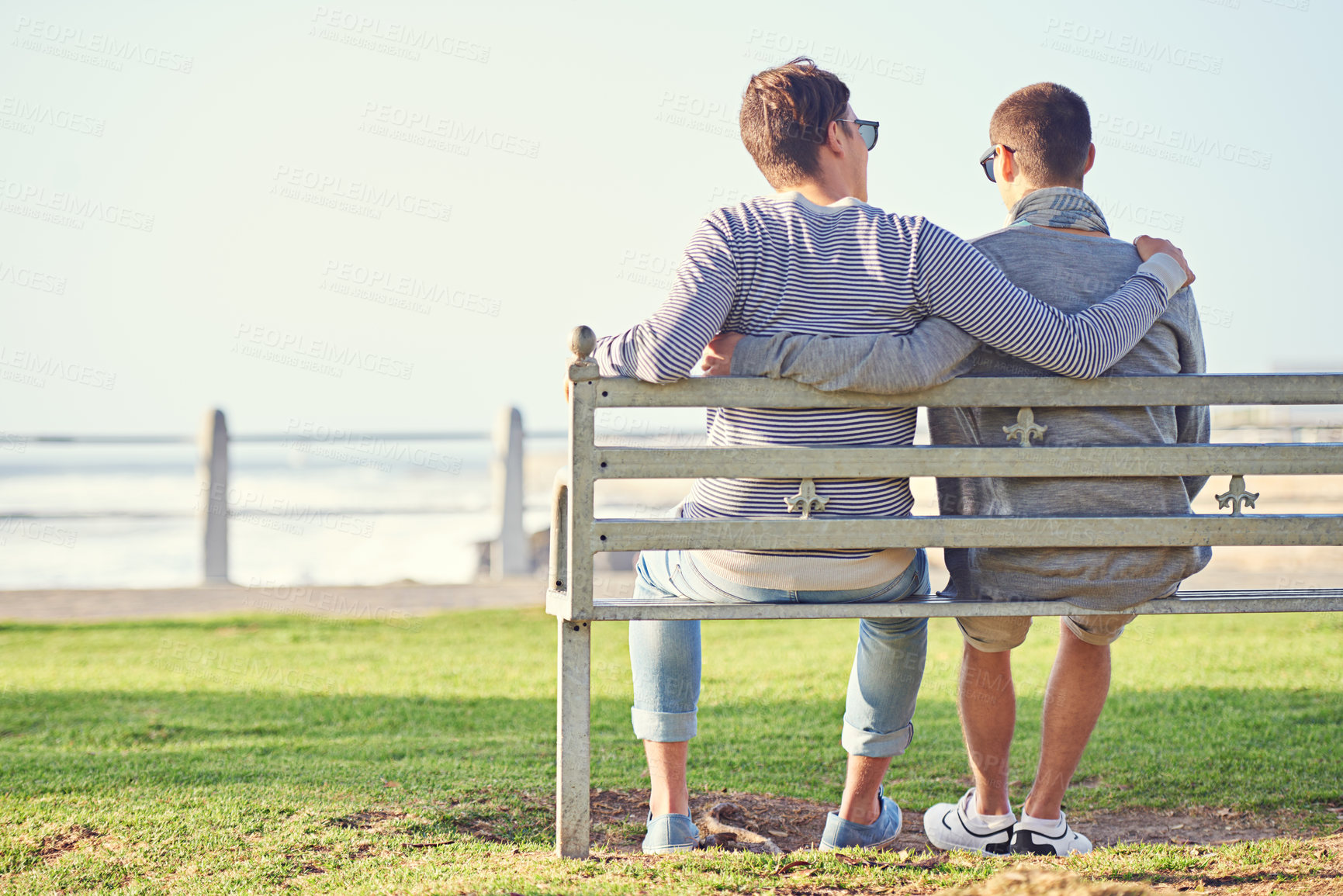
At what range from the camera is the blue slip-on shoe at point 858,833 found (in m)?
2.93

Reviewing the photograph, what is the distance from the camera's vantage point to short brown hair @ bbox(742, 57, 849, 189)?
2.81 meters

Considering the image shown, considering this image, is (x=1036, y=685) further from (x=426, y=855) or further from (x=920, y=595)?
(x=426, y=855)

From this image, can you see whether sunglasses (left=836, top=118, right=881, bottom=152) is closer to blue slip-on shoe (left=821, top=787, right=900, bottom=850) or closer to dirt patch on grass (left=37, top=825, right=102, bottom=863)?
blue slip-on shoe (left=821, top=787, right=900, bottom=850)

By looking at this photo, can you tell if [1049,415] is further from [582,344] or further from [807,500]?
[582,344]

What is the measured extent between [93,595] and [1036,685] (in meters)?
8.53

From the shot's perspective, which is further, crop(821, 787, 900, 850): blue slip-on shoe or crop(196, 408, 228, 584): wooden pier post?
crop(196, 408, 228, 584): wooden pier post

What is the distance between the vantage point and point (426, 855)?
9.57ft

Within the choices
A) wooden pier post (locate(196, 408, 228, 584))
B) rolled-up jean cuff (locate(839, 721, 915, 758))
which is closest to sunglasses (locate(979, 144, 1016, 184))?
rolled-up jean cuff (locate(839, 721, 915, 758))

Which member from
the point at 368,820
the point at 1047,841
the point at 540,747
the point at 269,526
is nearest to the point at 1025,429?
the point at 1047,841

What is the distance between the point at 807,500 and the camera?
8.61 feet

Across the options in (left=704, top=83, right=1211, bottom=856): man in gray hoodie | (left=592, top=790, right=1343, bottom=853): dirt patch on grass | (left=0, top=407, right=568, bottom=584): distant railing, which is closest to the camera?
(left=704, top=83, right=1211, bottom=856): man in gray hoodie

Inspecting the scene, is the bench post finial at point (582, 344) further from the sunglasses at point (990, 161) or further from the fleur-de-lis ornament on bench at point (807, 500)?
the sunglasses at point (990, 161)

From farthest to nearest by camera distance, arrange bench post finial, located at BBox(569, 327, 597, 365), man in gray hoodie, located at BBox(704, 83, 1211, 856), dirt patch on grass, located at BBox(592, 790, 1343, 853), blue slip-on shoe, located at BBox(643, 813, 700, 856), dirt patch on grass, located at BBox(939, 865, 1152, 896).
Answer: dirt patch on grass, located at BBox(592, 790, 1343, 853) → blue slip-on shoe, located at BBox(643, 813, 700, 856) → man in gray hoodie, located at BBox(704, 83, 1211, 856) → bench post finial, located at BBox(569, 327, 597, 365) → dirt patch on grass, located at BBox(939, 865, 1152, 896)

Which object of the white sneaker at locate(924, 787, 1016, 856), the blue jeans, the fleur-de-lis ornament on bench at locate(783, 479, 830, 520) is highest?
the fleur-de-lis ornament on bench at locate(783, 479, 830, 520)
